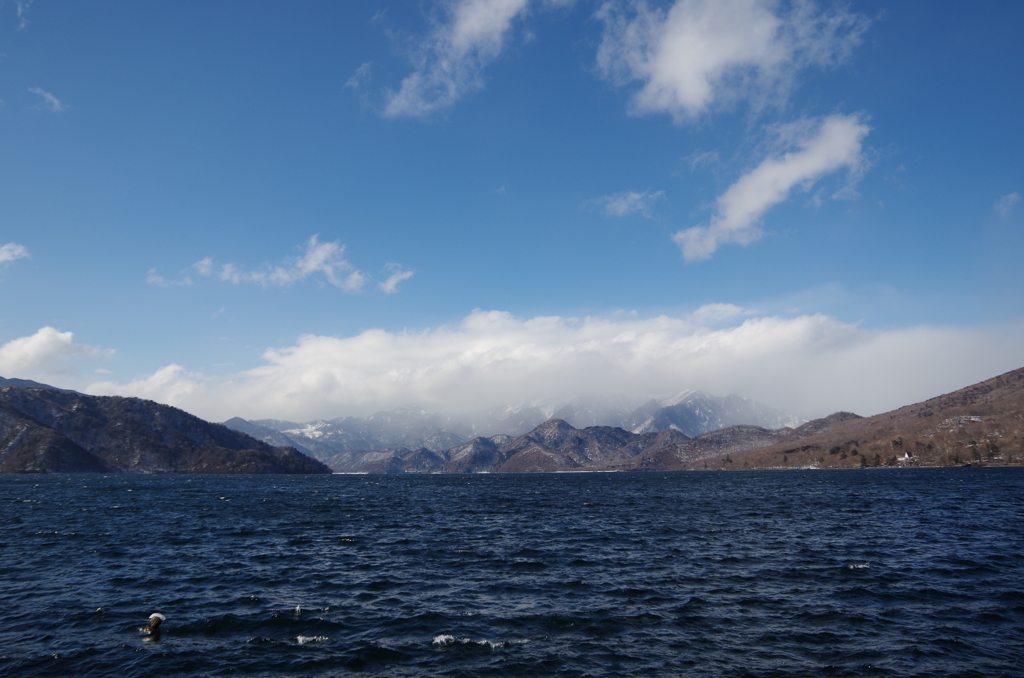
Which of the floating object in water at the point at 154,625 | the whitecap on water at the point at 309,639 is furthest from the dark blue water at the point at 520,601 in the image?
the floating object in water at the point at 154,625

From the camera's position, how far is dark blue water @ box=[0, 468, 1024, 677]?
25141 mm

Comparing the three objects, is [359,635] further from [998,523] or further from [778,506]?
[778,506]

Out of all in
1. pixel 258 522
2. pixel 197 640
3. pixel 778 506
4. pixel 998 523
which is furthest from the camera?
pixel 778 506

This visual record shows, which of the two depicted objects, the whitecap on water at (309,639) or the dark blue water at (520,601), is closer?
the dark blue water at (520,601)

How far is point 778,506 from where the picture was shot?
100312 mm

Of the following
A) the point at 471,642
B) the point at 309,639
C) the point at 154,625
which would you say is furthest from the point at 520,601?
the point at 154,625

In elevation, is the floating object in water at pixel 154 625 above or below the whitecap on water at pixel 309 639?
above

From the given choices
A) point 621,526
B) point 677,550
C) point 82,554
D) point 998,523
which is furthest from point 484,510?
point 998,523

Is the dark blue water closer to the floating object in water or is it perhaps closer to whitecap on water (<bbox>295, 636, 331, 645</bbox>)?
whitecap on water (<bbox>295, 636, 331, 645</bbox>)

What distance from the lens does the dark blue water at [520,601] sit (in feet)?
82.5

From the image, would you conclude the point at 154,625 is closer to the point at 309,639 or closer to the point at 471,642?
the point at 309,639

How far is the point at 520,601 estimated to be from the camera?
3491cm

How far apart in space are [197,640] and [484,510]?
7751cm

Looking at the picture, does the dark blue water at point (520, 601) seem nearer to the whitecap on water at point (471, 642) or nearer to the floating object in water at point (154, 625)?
the whitecap on water at point (471, 642)
